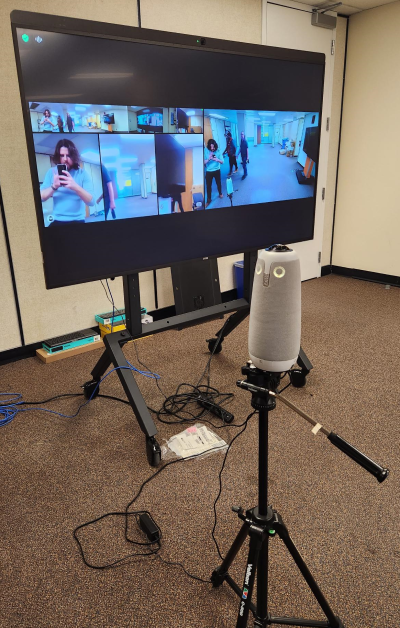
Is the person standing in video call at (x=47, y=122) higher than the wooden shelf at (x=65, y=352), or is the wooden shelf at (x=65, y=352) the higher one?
the person standing in video call at (x=47, y=122)

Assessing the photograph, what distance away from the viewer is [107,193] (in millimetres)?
1970

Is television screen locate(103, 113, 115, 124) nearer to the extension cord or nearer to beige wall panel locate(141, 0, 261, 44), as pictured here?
the extension cord

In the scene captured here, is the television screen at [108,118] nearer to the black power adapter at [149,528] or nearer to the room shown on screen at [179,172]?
the room shown on screen at [179,172]

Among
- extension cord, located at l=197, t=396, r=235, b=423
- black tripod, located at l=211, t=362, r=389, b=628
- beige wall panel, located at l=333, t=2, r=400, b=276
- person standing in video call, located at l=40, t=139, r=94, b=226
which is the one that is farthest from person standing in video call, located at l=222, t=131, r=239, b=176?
beige wall panel, located at l=333, t=2, r=400, b=276

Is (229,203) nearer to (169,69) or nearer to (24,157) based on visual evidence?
(169,69)

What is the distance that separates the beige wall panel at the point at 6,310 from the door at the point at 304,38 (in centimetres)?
225

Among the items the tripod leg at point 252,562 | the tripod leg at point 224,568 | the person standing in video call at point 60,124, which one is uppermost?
the person standing in video call at point 60,124

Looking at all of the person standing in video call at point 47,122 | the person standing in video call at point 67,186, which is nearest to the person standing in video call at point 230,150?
the person standing in video call at point 67,186

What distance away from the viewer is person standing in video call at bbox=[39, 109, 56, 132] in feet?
5.78

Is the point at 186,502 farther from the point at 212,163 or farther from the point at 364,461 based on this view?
the point at 212,163

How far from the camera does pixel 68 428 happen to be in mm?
2379

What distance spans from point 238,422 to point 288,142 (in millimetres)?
1521

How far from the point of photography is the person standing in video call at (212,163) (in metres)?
2.20

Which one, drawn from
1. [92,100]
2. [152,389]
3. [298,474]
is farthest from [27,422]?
[92,100]
